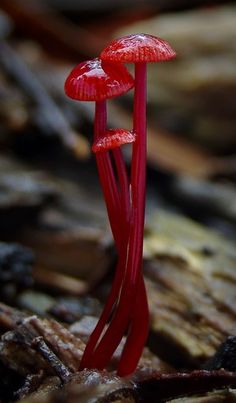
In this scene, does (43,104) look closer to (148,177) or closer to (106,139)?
(148,177)

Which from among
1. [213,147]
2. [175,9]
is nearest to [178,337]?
[213,147]

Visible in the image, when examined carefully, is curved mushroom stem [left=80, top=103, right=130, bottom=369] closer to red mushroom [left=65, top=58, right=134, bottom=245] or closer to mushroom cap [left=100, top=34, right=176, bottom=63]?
red mushroom [left=65, top=58, right=134, bottom=245]

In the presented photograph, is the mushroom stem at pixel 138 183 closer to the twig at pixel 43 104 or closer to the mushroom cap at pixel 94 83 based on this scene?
the mushroom cap at pixel 94 83

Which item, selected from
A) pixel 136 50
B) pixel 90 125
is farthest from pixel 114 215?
pixel 90 125

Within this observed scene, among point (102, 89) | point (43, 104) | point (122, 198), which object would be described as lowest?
point (122, 198)

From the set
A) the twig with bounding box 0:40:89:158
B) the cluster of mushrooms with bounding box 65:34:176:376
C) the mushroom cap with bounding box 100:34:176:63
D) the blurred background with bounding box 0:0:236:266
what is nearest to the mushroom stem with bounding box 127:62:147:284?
the cluster of mushrooms with bounding box 65:34:176:376

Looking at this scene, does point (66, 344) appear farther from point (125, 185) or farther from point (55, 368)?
point (125, 185)
